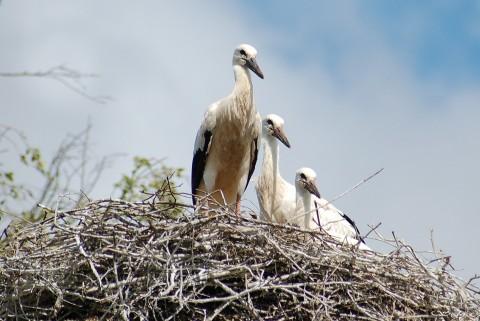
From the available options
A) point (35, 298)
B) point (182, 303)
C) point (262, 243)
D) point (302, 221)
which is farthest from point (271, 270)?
point (302, 221)

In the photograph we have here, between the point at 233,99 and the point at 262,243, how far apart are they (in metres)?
3.35

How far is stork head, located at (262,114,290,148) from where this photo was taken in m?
9.74

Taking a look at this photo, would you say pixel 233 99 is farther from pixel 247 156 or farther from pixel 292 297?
pixel 292 297

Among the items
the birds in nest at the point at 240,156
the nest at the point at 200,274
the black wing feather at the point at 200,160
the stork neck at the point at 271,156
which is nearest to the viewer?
the nest at the point at 200,274

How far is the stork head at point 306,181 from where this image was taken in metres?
9.13

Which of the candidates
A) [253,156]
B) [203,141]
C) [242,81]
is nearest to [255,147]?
[253,156]

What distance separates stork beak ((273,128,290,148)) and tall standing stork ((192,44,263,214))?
0.84ft

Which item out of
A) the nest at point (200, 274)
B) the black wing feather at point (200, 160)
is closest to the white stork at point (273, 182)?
the black wing feather at point (200, 160)

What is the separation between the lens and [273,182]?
31.7 ft

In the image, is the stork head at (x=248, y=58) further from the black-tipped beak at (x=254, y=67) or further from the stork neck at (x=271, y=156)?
the stork neck at (x=271, y=156)

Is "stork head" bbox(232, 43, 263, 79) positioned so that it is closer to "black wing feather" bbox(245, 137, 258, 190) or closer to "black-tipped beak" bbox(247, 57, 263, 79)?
"black-tipped beak" bbox(247, 57, 263, 79)

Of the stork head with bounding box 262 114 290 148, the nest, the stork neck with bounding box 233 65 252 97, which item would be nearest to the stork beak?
the stork head with bounding box 262 114 290 148

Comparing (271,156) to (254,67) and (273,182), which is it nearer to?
(273,182)

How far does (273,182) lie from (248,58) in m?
0.95
